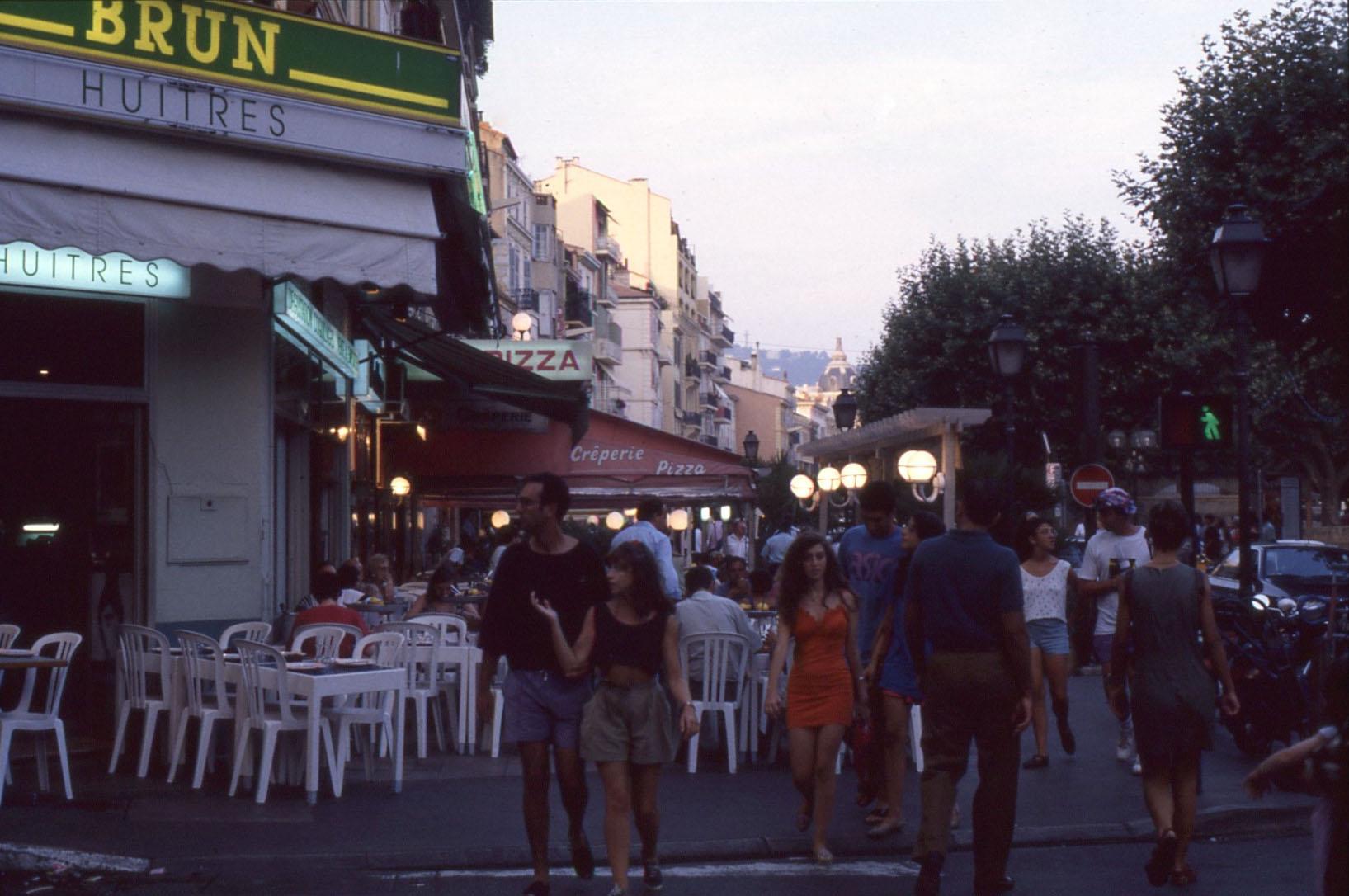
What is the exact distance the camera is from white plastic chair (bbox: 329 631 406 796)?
1061 centimetres

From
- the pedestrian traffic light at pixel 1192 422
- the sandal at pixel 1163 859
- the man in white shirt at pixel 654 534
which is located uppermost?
the pedestrian traffic light at pixel 1192 422

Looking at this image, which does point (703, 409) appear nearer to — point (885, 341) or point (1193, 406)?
point (885, 341)

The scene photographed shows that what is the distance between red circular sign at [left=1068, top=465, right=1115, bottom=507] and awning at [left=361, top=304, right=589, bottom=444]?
16.7ft

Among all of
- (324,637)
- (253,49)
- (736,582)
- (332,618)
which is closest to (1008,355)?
(736,582)

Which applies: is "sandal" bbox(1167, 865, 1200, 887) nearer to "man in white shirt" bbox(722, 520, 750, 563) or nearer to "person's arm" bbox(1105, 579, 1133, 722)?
"person's arm" bbox(1105, 579, 1133, 722)

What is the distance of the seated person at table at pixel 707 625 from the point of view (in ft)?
40.0

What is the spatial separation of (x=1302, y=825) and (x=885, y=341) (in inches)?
1570

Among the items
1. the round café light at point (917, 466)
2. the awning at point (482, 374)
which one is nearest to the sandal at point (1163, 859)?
the awning at point (482, 374)

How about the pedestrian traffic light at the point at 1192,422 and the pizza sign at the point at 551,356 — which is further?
the pizza sign at the point at 551,356

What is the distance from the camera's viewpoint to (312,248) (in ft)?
33.3

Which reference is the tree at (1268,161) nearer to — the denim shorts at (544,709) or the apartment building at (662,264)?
the denim shorts at (544,709)

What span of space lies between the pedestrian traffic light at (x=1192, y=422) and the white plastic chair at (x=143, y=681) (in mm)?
7105

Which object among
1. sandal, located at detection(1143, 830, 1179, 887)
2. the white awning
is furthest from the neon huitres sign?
sandal, located at detection(1143, 830, 1179, 887)

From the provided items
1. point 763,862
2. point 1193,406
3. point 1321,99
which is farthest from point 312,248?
point 1321,99
